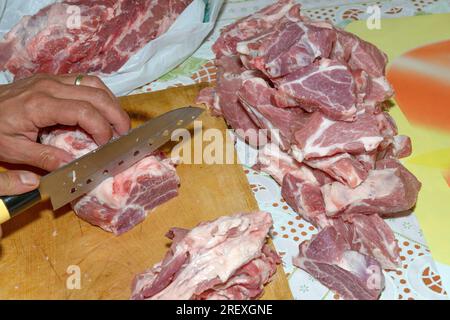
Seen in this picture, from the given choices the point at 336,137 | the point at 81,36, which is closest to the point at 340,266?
the point at 336,137

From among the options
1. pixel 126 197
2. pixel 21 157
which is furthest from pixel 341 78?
pixel 21 157

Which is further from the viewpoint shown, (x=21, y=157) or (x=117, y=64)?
(x=117, y=64)

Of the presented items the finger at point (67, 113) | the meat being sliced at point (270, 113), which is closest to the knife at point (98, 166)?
the finger at point (67, 113)

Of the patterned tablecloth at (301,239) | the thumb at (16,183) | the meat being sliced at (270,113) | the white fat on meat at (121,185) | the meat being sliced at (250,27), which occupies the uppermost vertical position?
the meat being sliced at (250,27)

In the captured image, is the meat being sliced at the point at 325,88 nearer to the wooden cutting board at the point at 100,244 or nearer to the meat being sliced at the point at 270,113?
the meat being sliced at the point at 270,113

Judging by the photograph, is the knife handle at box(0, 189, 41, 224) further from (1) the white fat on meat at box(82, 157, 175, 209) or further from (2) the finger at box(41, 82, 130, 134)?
(2) the finger at box(41, 82, 130, 134)

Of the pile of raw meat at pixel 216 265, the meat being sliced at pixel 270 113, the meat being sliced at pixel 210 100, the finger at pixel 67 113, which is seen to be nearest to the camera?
the pile of raw meat at pixel 216 265

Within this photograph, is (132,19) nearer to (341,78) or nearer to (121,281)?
(341,78)

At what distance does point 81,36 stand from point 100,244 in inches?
42.1

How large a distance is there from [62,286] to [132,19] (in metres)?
1.37

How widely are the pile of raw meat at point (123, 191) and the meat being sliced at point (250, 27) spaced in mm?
633

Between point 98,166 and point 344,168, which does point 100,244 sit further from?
point 344,168

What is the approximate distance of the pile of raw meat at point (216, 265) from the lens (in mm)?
1923
